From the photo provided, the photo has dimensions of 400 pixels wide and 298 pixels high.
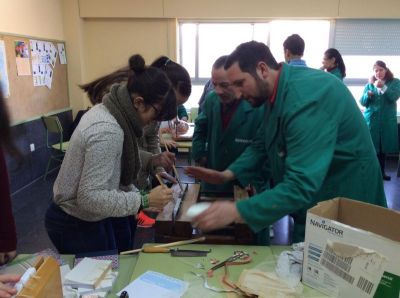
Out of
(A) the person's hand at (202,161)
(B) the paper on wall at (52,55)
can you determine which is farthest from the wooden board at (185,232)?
(B) the paper on wall at (52,55)

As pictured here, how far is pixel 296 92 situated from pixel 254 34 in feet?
14.0

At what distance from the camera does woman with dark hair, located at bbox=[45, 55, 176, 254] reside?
1143 mm

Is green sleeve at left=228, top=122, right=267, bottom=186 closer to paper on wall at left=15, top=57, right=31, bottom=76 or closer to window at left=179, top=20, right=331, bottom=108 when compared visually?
paper on wall at left=15, top=57, right=31, bottom=76

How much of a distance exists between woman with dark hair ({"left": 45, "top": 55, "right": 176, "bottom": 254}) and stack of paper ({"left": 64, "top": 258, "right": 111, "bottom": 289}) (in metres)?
0.16

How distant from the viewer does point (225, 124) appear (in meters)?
1.96

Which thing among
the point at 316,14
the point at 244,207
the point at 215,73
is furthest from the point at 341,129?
the point at 316,14

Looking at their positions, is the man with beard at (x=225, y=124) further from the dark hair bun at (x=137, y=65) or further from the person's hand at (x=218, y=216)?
the person's hand at (x=218, y=216)

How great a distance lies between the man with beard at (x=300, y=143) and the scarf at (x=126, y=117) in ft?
1.25

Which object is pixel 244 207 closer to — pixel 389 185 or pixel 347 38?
pixel 389 185

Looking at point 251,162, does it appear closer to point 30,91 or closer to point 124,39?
point 30,91

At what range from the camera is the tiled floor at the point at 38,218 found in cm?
279

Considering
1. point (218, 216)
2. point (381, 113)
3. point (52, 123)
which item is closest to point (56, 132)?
point (52, 123)

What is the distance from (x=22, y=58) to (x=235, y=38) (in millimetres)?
2836

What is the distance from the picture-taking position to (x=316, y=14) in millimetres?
4773
